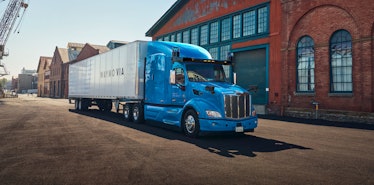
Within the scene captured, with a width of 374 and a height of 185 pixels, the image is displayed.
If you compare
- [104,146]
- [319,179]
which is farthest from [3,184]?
[319,179]

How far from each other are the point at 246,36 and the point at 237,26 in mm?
1776

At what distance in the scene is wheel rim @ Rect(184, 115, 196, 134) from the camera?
981 cm

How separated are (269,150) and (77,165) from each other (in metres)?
5.14

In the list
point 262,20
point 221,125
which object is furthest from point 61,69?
point 221,125

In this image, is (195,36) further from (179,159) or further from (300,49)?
(179,159)

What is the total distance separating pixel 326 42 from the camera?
58.6 ft

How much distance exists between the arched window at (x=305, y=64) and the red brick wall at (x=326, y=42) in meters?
0.32

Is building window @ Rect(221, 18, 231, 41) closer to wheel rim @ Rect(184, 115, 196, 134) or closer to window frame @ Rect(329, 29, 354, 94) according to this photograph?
window frame @ Rect(329, 29, 354, 94)

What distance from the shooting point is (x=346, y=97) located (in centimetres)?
1669

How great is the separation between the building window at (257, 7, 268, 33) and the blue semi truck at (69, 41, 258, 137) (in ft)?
39.3

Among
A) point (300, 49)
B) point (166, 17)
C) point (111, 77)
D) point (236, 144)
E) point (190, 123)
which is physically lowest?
point (236, 144)

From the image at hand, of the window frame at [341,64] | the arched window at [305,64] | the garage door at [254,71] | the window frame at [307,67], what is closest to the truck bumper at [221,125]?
the window frame at [341,64]

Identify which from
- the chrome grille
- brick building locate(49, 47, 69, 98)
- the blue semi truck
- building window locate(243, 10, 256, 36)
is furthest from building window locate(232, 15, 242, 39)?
brick building locate(49, 47, 69, 98)

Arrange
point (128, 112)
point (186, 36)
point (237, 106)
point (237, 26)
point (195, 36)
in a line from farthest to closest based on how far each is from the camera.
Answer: point (186, 36) → point (195, 36) → point (237, 26) → point (128, 112) → point (237, 106)
